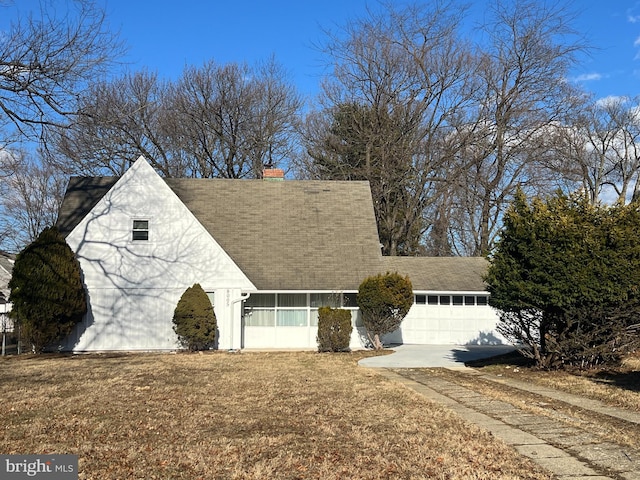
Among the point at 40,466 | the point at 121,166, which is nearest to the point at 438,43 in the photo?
the point at 121,166

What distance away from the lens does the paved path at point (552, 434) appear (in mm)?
6195

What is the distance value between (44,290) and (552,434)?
15.7 m

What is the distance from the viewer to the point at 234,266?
69.3 ft

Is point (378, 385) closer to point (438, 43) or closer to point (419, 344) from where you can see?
point (419, 344)

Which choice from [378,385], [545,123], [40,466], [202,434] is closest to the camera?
[40,466]

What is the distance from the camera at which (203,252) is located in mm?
21125

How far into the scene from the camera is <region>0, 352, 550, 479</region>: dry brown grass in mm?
6379

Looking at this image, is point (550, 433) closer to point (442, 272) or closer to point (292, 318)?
point (292, 318)

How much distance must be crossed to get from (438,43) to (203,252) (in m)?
20.4

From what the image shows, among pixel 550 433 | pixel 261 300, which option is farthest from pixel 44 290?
pixel 550 433

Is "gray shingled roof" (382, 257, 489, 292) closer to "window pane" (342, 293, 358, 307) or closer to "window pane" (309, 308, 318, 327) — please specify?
"window pane" (342, 293, 358, 307)

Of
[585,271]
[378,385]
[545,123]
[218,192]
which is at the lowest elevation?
[378,385]

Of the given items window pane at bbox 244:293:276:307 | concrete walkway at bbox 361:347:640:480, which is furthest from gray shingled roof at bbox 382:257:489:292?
concrete walkway at bbox 361:347:640:480

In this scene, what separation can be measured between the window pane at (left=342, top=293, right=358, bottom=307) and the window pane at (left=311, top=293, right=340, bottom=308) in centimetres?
28
